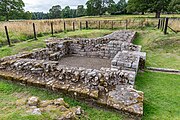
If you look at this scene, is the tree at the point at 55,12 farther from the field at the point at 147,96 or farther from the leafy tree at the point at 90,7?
the field at the point at 147,96

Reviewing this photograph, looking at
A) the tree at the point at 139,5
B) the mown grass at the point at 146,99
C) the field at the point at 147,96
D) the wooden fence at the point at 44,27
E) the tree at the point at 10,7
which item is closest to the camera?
the mown grass at the point at 146,99

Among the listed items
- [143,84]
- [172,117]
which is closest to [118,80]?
[143,84]

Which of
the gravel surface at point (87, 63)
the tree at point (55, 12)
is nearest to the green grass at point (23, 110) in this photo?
the gravel surface at point (87, 63)

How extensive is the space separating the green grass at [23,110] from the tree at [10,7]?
34.9m

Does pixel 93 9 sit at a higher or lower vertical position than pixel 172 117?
higher

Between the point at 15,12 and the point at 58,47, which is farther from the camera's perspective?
the point at 15,12

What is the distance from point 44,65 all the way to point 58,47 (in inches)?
137

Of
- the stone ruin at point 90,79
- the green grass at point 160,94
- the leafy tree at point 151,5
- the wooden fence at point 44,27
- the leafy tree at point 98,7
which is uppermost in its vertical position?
the leafy tree at point 98,7

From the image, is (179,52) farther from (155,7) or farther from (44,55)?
(155,7)

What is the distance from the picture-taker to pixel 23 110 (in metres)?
2.46

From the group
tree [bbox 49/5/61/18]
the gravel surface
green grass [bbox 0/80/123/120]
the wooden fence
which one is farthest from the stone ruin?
tree [bbox 49/5/61/18]

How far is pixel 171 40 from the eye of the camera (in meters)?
9.33

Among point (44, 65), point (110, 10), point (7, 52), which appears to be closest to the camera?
point (44, 65)

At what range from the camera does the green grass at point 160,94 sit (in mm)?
3117
